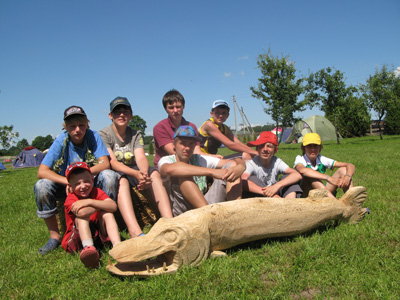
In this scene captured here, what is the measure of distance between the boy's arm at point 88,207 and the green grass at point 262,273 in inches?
18.5

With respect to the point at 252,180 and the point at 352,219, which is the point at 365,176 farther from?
the point at 252,180

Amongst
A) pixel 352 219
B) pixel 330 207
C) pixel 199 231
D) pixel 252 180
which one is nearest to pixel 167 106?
pixel 252 180

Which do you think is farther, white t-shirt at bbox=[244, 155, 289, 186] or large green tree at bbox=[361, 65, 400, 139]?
large green tree at bbox=[361, 65, 400, 139]

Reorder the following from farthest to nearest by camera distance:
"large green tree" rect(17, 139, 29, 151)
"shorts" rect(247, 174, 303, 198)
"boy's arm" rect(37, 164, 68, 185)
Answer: "large green tree" rect(17, 139, 29, 151) → "shorts" rect(247, 174, 303, 198) → "boy's arm" rect(37, 164, 68, 185)

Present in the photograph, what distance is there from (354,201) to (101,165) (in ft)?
9.33

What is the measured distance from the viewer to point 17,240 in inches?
138

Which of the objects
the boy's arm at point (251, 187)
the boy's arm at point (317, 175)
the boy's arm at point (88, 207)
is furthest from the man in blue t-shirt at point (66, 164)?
the boy's arm at point (317, 175)

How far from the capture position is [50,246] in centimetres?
310

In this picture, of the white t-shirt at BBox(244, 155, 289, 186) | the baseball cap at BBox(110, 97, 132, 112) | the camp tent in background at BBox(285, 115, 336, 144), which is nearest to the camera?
the baseball cap at BBox(110, 97, 132, 112)

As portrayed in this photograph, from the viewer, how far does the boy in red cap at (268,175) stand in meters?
3.41

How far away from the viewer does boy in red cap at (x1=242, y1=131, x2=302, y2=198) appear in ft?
11.2

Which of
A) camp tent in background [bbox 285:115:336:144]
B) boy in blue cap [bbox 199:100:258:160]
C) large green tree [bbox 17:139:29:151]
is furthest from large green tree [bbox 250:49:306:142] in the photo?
large green tree [bbox 17:139:29:151]

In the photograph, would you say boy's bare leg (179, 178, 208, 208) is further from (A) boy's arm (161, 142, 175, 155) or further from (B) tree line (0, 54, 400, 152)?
(B) tree line (0, 54, 400, 152)

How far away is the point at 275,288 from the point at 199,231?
69 cm
